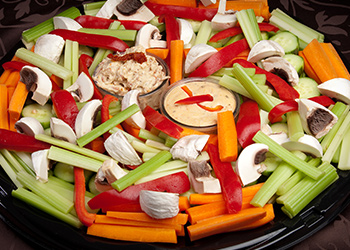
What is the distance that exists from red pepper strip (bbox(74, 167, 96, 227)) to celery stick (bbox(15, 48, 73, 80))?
1167 mm

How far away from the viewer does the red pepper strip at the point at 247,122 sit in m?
3.43

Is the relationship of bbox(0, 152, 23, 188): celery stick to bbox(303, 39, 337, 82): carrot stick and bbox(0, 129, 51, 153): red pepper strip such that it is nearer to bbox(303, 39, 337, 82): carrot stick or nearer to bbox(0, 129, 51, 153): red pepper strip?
bbox(0, 129, 51, 153): red pepper strip

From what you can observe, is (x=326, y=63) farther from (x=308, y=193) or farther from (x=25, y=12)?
(x=25, y=12)

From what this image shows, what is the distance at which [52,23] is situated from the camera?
4789mm

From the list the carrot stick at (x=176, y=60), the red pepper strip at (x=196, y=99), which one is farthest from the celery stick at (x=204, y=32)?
the red pepper strip at (x=196, y=99)

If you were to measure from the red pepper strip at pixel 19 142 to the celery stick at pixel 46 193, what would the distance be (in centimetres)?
21

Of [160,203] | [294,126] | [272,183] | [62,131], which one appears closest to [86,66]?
[62,131]

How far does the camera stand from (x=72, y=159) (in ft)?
10.8

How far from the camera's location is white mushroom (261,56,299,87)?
3.91 meters

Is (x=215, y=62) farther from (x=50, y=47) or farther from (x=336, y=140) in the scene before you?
(x=50, y=47)

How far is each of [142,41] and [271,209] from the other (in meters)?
2.31

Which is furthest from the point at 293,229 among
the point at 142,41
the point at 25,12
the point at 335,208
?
the point at 25,12

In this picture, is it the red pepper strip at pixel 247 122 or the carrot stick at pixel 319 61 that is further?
the carrot stick at pixel 319 61

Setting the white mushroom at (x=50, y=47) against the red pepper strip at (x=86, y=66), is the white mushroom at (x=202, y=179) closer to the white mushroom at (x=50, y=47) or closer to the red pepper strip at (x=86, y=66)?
the red pepper strip at (x=86, y=66)
